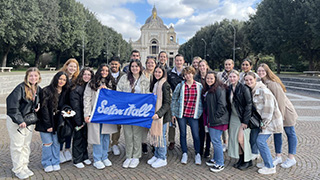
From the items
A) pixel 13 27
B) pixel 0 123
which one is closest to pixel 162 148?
pixel 0 123

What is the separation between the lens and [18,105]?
12.3ft

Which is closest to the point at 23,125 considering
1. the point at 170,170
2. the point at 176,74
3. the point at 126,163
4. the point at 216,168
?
the point at 126,163

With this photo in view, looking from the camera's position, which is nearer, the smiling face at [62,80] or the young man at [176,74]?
the smiling face at [62,80]

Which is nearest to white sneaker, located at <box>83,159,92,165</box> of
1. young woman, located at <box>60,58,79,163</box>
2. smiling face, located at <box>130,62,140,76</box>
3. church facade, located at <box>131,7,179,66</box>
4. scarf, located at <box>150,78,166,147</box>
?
young woman, located at <box>60,58,79,163</box>

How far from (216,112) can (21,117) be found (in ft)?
10.9

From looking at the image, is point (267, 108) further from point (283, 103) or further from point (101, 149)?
point (101, 149)

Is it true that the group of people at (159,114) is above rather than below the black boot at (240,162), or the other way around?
above

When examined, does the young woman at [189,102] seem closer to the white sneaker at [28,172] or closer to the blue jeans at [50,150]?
the blue jeans at [50,150]

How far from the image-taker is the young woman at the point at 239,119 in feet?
13.6

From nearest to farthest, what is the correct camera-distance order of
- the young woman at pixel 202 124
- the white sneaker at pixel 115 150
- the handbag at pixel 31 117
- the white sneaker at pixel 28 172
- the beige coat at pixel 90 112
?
1. the handbag at pixel 31 117
2. the white sneaker at pixel 28 172
3. the beige coat at pixel 90 112
4. the young woman at pixel 202 124
5. the white sneaker at pixel 115 150

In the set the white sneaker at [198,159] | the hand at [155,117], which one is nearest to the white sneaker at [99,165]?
the hand at [155,117]

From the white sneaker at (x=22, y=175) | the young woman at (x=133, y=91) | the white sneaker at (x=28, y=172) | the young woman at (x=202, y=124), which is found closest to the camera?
the white sneaker at (x=22, y=175)

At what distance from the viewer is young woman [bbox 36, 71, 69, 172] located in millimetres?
4070

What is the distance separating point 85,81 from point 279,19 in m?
26.8
